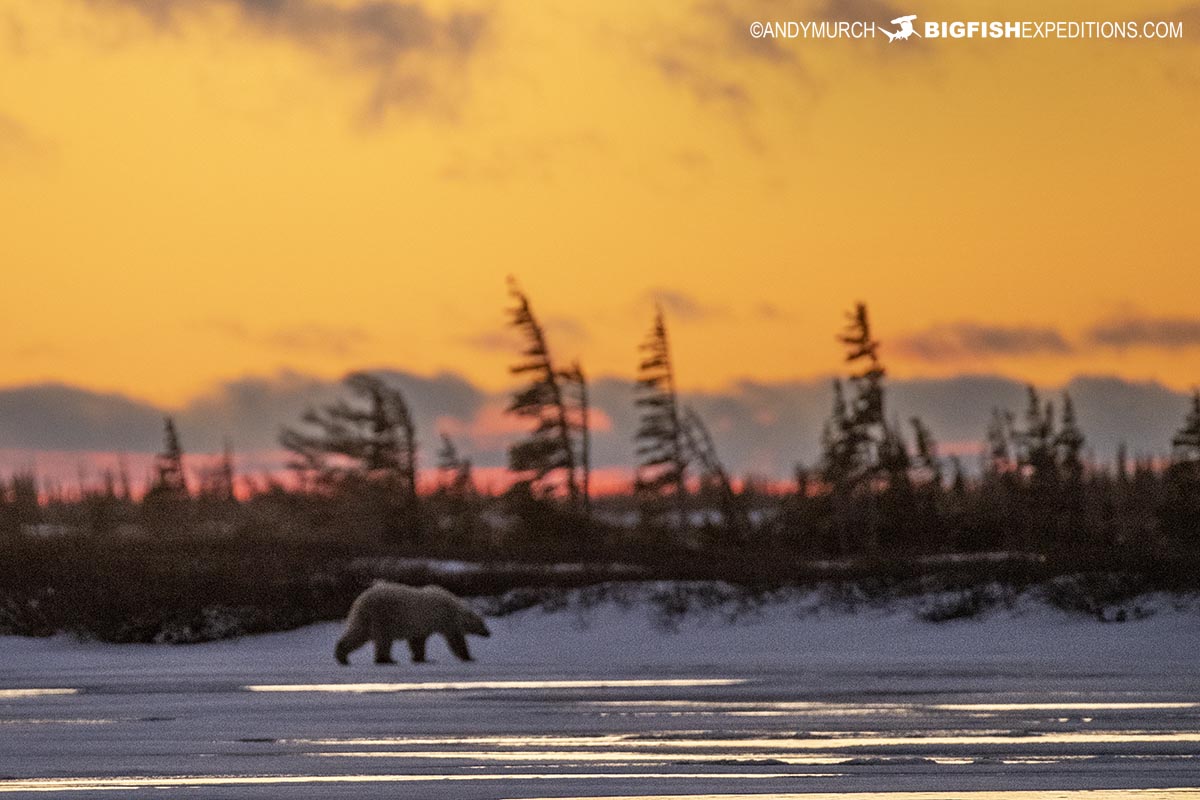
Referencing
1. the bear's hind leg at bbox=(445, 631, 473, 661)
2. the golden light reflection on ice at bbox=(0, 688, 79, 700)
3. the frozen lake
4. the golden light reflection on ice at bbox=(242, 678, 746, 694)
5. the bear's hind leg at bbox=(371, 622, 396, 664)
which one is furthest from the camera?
the bear's hind leg at bbox=(445, 631, 473, 661)

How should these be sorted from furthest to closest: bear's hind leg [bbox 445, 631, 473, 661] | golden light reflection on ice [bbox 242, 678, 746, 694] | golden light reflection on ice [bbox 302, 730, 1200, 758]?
Result: bear's hind leg [bbox 445, 631, 473, 661] → golden light reflection on ice [bbox 242, 678, 746, 694] → golden light reflection on ice [bbox 302, 730, 1200, 758]

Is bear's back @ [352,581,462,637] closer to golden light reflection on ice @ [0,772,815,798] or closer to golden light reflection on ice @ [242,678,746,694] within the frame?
golden light reflection on ice @ [242,678,746,694]

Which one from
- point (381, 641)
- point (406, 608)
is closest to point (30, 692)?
point (381, 641)

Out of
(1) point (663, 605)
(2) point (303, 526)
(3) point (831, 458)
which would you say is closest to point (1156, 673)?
(1) point (663, 605)

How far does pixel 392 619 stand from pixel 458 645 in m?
1.56

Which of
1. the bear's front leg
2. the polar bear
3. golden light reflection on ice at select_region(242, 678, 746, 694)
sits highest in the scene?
the polar bear

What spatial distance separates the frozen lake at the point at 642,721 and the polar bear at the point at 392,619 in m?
0.63

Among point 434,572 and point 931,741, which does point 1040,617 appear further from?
point 931,741

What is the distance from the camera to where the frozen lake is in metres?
14.3

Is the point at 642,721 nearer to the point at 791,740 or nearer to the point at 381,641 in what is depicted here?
the point at 791,740

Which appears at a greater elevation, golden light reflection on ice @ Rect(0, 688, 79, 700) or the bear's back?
the bear's back

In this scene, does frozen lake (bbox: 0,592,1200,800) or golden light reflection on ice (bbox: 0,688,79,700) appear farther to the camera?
golden light reflection on ice (bbox: 0,688,79,700)

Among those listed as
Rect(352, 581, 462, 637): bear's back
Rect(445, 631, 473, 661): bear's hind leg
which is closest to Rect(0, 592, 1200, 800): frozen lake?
Rect(445, 631, 473, 661): bear's hind leg

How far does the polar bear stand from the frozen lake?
0.63m
